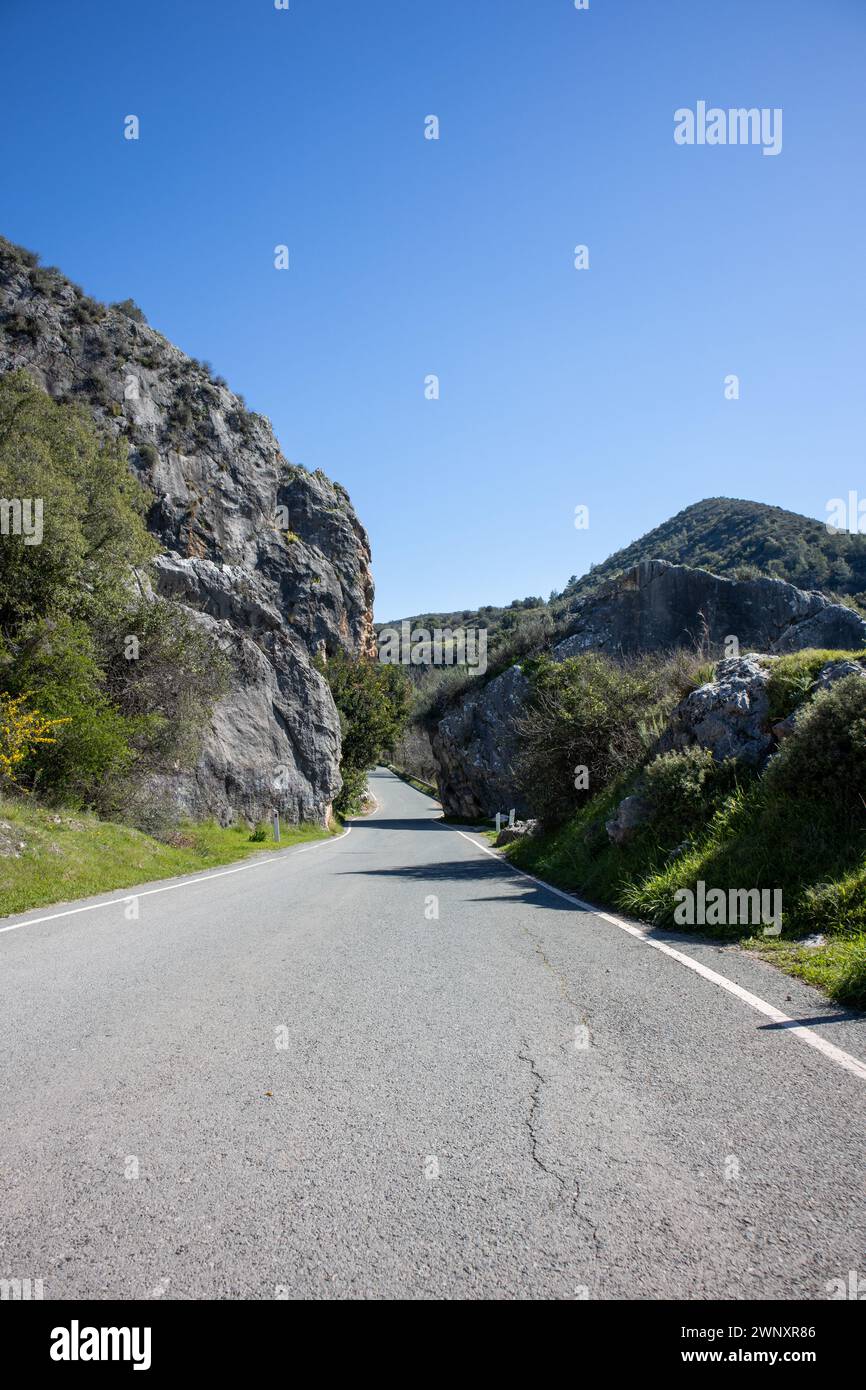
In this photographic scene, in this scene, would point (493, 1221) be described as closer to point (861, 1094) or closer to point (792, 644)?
point (861, 1094)

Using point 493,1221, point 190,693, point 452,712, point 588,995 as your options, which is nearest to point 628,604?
point 452,712

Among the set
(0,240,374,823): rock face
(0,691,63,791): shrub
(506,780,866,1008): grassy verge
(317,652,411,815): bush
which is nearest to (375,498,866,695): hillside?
(317,652,411,815): bush

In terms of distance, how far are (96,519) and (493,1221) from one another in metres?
21.4

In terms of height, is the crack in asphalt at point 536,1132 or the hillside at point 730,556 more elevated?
the hillside at point 730,556

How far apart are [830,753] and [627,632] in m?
30.7

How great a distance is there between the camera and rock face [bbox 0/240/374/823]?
31578 mm

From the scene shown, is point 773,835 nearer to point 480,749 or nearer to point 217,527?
point 480,749

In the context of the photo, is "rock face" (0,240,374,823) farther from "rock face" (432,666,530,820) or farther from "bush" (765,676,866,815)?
"bush" (765,676,866,815)

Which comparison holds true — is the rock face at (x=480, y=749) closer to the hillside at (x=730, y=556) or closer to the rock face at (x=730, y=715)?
the hillside at (x=730, y=556)

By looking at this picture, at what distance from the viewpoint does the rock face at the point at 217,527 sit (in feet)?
104

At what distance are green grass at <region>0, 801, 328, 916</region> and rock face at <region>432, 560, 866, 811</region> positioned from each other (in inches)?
583

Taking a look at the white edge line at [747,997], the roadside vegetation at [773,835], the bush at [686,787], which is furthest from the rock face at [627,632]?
the white edge line at [747,997]

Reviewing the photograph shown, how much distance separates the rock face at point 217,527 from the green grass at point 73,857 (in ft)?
27.8

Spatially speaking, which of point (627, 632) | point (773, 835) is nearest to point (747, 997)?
point (773, 835)
